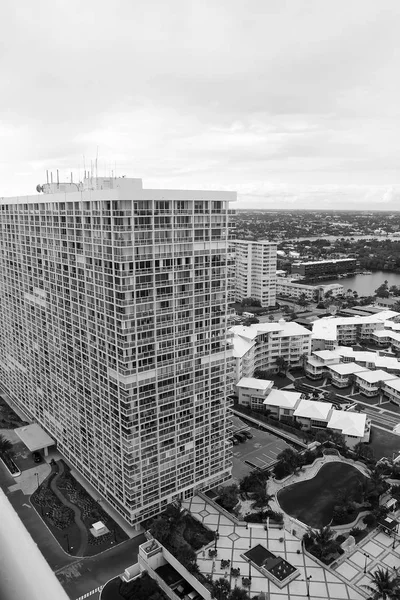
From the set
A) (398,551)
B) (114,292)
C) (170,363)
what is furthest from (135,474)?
(398,551)

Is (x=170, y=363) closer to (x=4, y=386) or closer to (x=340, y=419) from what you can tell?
(x=340, y=419)

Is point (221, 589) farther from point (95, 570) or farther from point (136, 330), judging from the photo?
point (136, 330)

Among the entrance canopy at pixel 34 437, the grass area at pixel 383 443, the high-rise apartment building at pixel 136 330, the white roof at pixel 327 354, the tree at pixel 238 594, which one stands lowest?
the grass area at pixel 383 443

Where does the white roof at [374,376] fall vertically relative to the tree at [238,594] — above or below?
→ below

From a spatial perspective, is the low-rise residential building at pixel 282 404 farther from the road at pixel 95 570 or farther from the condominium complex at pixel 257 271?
the condominium complex at pixel 257 271

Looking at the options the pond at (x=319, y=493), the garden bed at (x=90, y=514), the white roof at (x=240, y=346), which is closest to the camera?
the garden bed at (x=90, y=514)

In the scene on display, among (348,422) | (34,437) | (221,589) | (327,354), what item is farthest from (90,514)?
(327,354)

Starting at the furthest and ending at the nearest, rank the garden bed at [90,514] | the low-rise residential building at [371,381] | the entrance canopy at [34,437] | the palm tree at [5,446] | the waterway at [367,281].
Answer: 1. the waterway at [367,281]
2. the low-rise residential building at [371,381]
3. the palm tree at [5,446]
4. the entrance canopy at [34,437]
5. the garden bed at [90,514]

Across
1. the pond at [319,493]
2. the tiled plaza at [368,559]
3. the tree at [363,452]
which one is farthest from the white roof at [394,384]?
the tiled plaza at [368,559]
